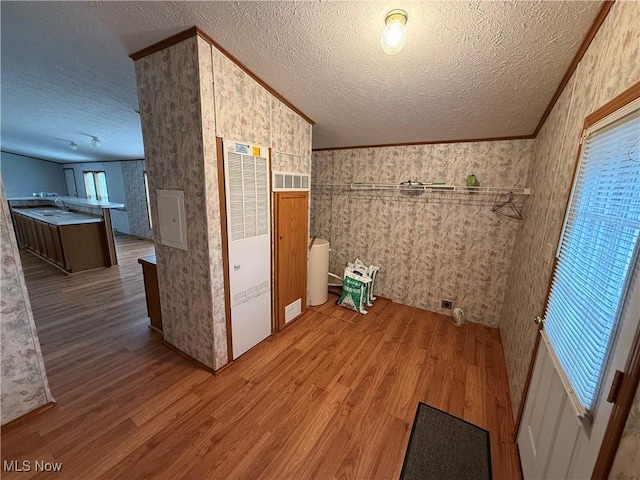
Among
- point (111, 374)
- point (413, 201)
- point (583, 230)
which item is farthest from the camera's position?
point (413, 201)

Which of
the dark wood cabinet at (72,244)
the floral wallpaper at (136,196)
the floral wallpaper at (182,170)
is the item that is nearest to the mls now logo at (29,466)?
the floral wallpaper at (182,170)

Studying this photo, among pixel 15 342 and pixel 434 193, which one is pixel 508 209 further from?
pixel 15 342

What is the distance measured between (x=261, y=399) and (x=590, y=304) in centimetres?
200

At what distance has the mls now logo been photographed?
4.54 ft

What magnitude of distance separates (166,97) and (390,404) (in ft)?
9.28

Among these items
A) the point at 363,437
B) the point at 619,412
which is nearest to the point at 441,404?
the point at 363,437

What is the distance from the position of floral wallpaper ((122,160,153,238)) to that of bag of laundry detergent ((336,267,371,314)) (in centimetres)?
A: 598

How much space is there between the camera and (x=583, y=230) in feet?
3.68

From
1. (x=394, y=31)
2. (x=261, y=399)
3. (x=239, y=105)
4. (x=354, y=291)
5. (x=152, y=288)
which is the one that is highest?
(x=394, y=31)

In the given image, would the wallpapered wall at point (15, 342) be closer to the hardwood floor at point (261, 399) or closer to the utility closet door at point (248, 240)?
the hardwood floor at point (261, 399)

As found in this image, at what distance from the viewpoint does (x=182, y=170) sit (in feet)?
6.20

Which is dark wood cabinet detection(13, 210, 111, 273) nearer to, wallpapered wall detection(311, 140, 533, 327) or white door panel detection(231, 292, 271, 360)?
white door panel detection(231, 292, 271, 360)

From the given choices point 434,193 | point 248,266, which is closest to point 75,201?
point 248,266

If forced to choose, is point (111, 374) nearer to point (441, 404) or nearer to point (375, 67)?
point (441, 404)
